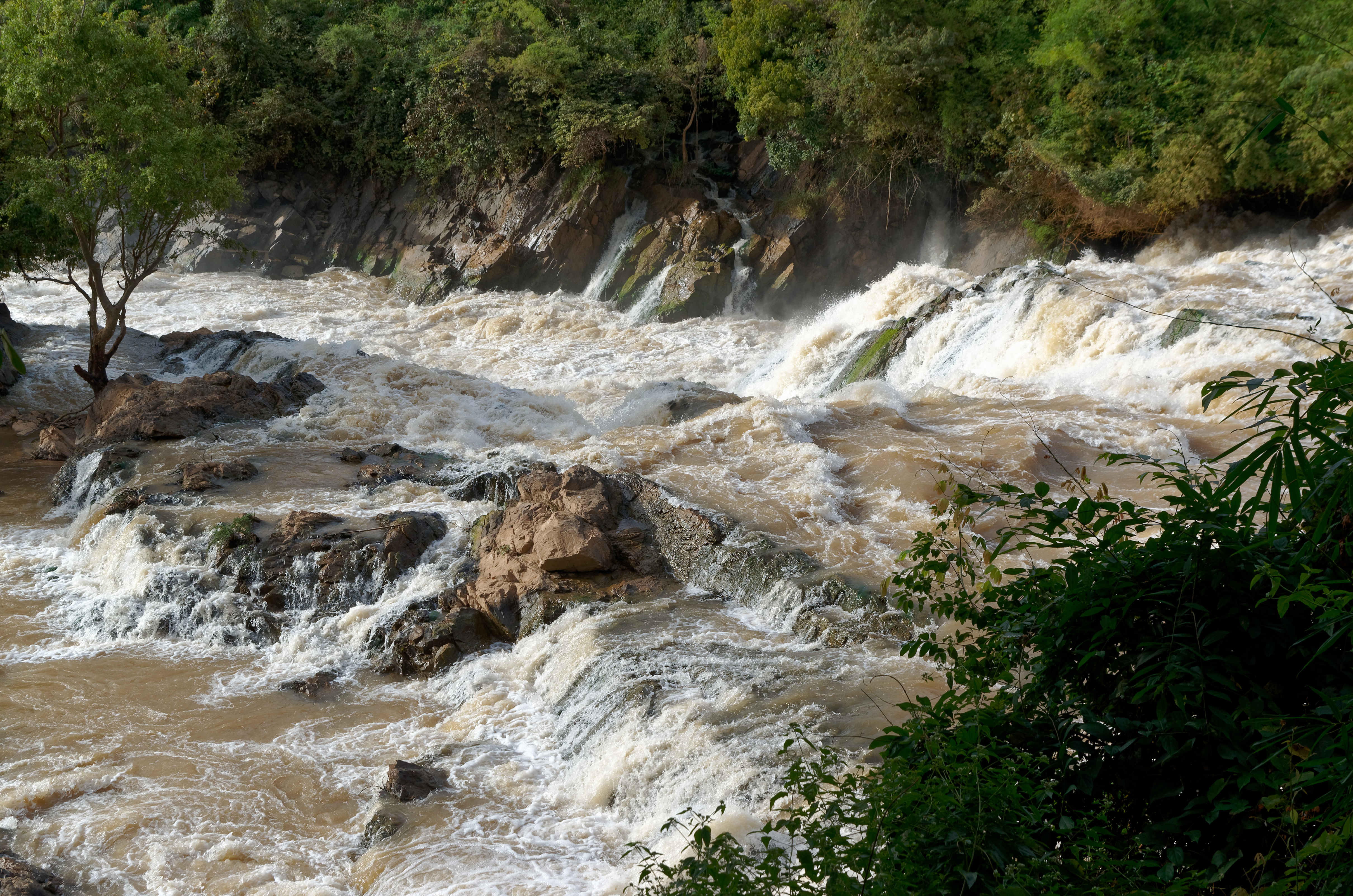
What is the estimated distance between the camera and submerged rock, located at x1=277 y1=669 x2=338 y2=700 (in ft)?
24.8

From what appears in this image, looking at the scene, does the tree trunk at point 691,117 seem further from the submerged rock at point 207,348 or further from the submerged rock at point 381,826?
the submerged rock at point 381,826

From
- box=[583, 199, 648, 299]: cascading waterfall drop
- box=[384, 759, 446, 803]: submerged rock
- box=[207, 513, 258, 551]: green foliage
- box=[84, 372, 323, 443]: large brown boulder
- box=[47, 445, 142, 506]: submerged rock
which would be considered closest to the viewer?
box=[384, 759, 446, 803]: submerged rock

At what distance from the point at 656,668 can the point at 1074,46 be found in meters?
14.1

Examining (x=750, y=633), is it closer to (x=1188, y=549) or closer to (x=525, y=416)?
(x=1188, y=549)

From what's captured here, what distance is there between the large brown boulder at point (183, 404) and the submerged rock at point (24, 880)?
25.9 ft

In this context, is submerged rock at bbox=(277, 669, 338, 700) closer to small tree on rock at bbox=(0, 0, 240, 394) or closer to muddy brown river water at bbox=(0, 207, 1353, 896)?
muddy brown river water at bbox=(0, 207, 1353, 896)

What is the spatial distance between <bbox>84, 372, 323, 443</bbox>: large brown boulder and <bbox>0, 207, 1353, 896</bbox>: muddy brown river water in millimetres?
486

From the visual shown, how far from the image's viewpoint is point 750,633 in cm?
742

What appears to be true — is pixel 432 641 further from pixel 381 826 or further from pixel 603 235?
pixel 603 235

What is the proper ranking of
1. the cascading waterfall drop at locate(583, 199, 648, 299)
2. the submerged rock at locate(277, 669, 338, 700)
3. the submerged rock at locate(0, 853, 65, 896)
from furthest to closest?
the cascading waterfall drop at locate(583, 199, 648, 299)
the submerged rock at locate(277, 669, 338, 700)
the submerged rock at locate(0, 853, 65, 896)

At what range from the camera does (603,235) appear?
2245 centimetres

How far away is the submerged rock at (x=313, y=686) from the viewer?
7562 millimetres

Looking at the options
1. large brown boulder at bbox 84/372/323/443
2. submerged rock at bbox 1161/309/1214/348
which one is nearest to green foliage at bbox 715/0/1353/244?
submerged rock at bbox 1161/309/1214/348

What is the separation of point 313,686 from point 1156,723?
22.4 feet
